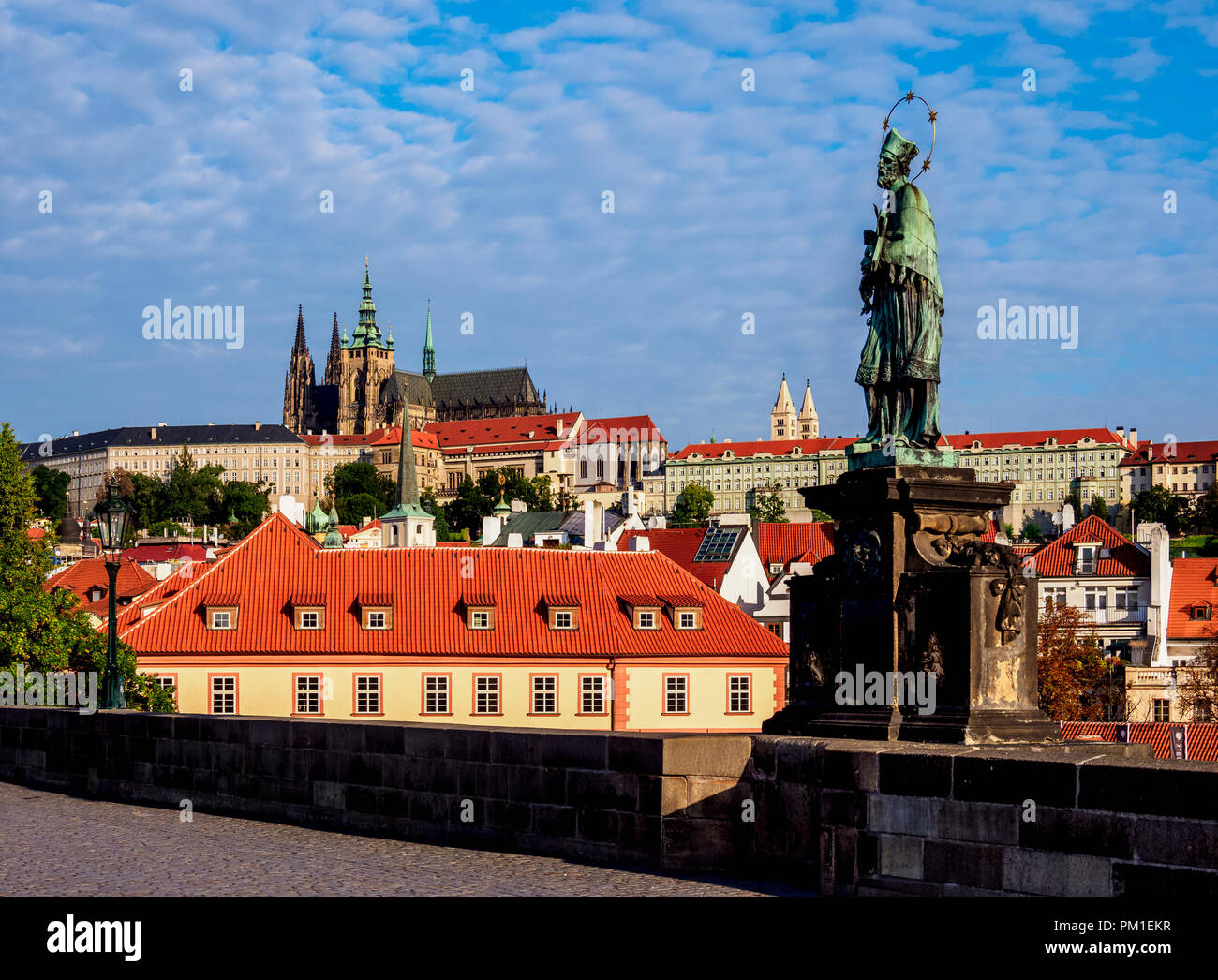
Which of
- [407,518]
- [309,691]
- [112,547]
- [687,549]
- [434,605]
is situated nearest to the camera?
[112,547]

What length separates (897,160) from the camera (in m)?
12.7

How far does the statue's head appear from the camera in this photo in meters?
12.7

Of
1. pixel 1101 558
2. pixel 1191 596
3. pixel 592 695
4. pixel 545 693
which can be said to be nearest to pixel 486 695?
pixel 545 693

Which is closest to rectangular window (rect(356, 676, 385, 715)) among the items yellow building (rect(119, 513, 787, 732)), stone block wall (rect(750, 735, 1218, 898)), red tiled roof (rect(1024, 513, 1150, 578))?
yellow building (rect(119, 513, 787, 732))

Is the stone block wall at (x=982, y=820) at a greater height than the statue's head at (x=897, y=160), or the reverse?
the statue's head at (x=897, y=160)

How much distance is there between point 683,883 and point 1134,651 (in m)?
57.5

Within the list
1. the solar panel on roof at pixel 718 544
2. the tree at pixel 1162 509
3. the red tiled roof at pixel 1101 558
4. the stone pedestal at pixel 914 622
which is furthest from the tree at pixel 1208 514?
the stone pedestal at pixel 914 622

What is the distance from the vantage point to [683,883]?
9.87 metres

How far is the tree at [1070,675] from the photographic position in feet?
157

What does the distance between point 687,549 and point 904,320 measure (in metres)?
59.0

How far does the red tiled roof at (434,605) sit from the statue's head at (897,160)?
37909 millimetres

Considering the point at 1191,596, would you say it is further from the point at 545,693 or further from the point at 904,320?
the point at 904,320

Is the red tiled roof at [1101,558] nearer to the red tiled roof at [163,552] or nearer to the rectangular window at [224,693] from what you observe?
the rectangular window at [224,693]
